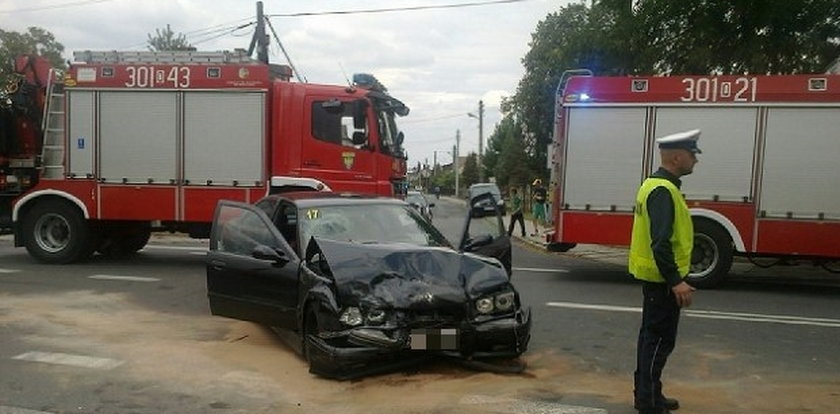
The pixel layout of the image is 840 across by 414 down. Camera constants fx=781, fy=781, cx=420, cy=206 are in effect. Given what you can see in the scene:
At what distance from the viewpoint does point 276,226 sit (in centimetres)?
718

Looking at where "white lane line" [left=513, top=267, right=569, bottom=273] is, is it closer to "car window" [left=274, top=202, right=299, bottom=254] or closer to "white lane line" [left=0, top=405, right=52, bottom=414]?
"car window" [left=274, top=202, right=299, bottom=254]

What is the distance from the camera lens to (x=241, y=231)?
24.2ft

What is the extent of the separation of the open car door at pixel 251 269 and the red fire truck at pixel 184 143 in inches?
166

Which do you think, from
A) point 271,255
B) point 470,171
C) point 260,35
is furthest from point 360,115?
point 470,171

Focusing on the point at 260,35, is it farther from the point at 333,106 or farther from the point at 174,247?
the point at 333,106

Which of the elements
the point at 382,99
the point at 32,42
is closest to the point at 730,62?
the point at 382,99

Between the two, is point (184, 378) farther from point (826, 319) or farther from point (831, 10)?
point (831, 10)

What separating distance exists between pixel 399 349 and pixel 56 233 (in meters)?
9.24

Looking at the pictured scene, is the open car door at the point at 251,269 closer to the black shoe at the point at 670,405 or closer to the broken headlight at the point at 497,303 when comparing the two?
the broken headlight at the point at 497,303

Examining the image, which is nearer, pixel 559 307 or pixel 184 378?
pixel 184 378

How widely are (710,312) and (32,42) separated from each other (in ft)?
154

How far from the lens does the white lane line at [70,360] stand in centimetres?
632

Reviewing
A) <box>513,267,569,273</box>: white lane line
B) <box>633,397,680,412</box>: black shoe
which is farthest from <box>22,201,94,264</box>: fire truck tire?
<box>633,397,680,412</box>: black shoe

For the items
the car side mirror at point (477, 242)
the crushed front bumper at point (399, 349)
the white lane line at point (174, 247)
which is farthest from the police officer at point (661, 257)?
the white lane line at point (174, 247)
